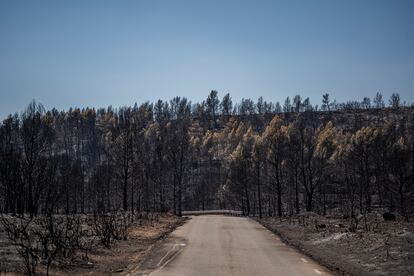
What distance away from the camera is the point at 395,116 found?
179625mm

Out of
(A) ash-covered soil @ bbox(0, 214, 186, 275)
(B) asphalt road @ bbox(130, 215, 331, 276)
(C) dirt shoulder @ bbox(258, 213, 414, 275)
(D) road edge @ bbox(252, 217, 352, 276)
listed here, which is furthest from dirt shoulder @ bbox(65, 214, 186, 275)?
(C) dirt shoulder @ bbox(258, 213, 414, 275)

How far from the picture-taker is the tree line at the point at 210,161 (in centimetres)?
4696

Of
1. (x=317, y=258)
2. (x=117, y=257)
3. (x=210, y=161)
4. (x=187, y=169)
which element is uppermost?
(x=210, y=161)

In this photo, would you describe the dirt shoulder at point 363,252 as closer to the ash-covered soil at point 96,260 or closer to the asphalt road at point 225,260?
the asphalt road at point 225,260

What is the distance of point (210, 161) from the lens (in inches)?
5054

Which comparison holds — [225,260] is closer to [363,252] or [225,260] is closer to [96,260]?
[96,260]

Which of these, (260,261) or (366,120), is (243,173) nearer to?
(260,261)

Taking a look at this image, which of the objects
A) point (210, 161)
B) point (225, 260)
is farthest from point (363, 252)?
point (210, 161)

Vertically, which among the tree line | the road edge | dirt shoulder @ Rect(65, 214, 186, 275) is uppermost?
the tree line

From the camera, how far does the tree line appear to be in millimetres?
46963

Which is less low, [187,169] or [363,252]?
[187,169]

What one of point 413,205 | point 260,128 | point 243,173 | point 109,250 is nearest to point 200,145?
point 260,128

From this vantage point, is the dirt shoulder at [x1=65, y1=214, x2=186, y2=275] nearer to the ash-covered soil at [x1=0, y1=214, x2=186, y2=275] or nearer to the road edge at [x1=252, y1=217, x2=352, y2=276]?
the ash-covered soil at [x1=0, y1=214, x2=186, y2=275]

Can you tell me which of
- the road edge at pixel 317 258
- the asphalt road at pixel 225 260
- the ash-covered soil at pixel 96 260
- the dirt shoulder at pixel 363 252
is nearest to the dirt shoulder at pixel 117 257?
the ash-covered soil at pixel 96 260
